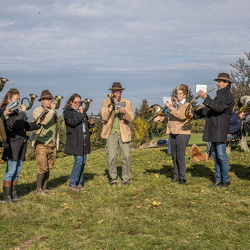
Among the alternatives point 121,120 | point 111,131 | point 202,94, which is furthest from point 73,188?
point 202,94

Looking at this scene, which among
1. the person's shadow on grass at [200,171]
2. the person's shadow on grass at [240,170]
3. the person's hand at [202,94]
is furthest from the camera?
the person's shadow on grass at [200,171]

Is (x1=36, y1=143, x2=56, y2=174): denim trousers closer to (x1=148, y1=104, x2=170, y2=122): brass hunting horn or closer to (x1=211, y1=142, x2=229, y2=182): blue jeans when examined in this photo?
(x1=148, y1=104, x2=170, y2=122): brass hunting horn

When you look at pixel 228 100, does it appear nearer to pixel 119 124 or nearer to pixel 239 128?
pixel 119 124

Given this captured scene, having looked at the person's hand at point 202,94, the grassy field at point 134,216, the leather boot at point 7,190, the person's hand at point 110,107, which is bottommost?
the grassy field at point 134,216

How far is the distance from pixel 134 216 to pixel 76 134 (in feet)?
10.6

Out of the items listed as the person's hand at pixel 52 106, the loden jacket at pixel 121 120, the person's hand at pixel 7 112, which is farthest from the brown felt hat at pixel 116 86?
the person's hand at pixel 7 112

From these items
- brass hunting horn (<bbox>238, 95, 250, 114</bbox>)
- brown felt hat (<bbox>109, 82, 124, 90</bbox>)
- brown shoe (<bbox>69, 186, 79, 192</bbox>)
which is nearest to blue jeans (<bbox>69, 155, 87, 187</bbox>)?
brown shoe (<bbox>69, 186, 79, 192</bbox>)

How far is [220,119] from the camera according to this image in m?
8.47

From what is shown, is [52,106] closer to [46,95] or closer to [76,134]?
[46,95]

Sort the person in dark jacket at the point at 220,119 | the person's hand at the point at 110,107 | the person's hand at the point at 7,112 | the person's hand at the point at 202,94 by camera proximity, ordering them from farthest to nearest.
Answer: the person's hand at the point at 110,107, the person in dark jacket at the point at 220,119, the person's hand at the point at 202,94, the person's hand at the point at 7,112

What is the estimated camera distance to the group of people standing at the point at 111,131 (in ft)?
26.1

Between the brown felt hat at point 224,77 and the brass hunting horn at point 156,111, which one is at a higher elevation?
the brown felt hat at point 224,77

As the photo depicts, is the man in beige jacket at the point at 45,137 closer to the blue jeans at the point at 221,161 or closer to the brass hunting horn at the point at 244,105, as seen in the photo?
the blue jeans at the point at 221,161

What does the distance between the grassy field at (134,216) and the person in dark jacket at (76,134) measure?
559mm
